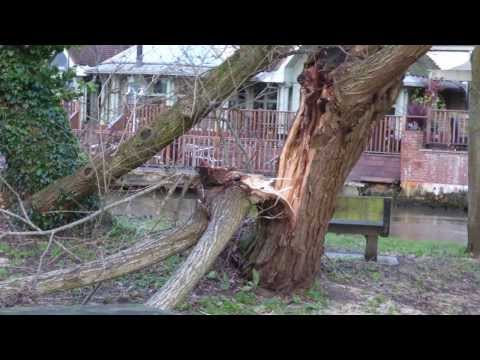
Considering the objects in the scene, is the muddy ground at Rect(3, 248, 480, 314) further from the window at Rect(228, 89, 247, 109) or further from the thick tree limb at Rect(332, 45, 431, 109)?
the window at Rect(228, 89, 247, 109)

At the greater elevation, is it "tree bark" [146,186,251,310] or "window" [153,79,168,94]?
"window" [153,79,168,94]

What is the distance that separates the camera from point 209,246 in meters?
6.54

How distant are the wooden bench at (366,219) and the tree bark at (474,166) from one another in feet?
7.68

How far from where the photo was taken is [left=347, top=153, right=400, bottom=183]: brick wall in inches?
838

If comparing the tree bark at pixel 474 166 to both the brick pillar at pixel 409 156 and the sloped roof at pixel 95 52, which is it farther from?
the brick pillar at pixel 409 156

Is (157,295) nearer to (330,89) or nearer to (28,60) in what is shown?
(330,89)

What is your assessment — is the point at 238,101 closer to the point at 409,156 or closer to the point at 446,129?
the point at 409,156

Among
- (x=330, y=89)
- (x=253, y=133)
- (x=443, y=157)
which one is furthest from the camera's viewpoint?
(x=443, y=157)

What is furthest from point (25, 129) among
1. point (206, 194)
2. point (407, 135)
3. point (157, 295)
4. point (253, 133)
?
point (407, 135)

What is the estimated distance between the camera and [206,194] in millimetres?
6926

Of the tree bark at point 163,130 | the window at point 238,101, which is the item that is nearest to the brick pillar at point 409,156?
the window at point 238,101

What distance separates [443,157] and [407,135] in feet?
3.94

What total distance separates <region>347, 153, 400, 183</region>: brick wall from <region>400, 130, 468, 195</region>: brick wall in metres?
0.35

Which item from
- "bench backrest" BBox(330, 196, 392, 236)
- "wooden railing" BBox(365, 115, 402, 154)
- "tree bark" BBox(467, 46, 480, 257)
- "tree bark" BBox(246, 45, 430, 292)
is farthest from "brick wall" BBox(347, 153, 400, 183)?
"tree bark" BBox(246, 45, 430, 292)
